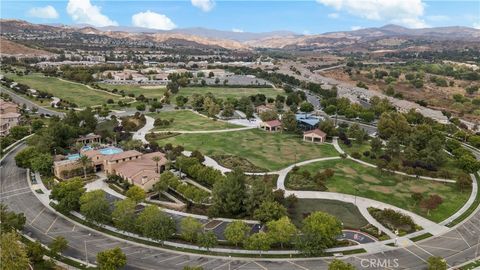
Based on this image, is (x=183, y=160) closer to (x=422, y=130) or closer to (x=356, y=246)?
(x=356, y=246)

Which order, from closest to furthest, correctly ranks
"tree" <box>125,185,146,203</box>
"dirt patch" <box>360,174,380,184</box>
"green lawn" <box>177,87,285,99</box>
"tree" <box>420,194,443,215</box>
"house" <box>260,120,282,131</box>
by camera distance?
1. "tree" <box>125,185,146,203</box>
2. "tree" <box>420,194,443,215</box>
3. "dirt patch" <box>360,174,380,184</box>
4. "house" <box>260,120,282,131</box>
5. "green lawn" <box>177,87,285,99</box>

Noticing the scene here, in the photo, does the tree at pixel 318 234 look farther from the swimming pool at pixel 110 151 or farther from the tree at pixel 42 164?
the tree at pixel 42 164

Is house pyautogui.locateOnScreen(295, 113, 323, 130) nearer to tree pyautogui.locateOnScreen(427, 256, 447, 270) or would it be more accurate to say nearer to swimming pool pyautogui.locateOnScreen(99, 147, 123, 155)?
swimming pool pyautogui.locateOnScreen(99, 147, 123, 155)

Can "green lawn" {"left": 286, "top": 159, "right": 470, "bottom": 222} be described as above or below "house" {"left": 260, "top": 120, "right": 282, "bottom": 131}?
below

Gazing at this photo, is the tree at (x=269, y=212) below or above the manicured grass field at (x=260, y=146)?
above

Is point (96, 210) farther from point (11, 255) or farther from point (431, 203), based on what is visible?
point (431, 203)

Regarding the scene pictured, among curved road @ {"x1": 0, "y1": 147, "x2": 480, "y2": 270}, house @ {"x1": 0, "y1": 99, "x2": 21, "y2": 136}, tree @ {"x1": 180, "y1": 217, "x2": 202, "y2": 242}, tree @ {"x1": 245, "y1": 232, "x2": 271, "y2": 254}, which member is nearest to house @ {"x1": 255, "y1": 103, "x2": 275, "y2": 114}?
house @ {"x1": 0, "y1": 99, "x2": 21, "y2": 136}

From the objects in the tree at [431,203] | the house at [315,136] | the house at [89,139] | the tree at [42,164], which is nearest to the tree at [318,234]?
the tree at [431,203]
